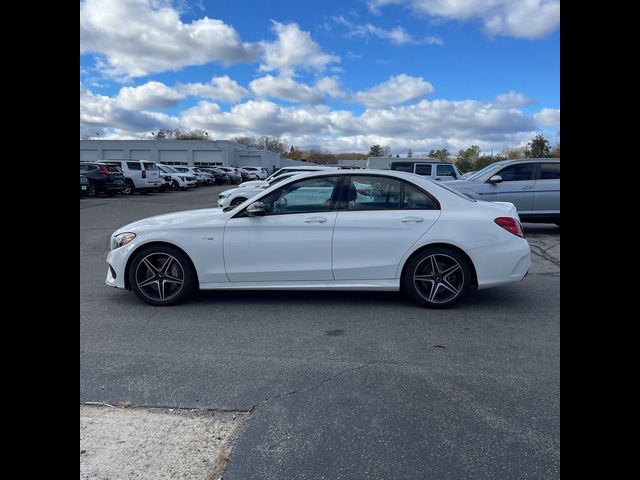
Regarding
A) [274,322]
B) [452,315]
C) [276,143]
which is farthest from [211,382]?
[276,143]

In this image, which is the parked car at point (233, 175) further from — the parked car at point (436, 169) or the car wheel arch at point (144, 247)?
the car wheel arch at point (144, 247)

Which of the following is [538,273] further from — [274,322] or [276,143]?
[276,143]

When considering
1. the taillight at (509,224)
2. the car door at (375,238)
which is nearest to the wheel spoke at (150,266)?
the car door at (375,238)

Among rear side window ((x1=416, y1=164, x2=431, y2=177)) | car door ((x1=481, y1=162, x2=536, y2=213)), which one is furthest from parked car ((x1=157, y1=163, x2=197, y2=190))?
car door ((x1=481, y1=162, x2=536, y2=213))

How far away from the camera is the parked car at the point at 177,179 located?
32.0 meters

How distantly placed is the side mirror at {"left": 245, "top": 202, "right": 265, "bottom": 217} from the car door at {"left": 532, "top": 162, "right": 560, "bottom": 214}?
8447 mm

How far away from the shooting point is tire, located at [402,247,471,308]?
17.3ft

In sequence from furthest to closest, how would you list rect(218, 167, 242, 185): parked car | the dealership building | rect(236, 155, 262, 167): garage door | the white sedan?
rect(236, 155, 262, 167): garage door → the dealership building → rect(218, 167, 242, 185): parked car → the white sedan

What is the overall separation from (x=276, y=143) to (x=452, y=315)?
129210mm

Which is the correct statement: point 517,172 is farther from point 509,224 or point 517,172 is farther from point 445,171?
point 445,171

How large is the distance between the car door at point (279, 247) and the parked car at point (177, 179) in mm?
27789

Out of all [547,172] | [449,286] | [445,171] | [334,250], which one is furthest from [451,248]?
[445,171]

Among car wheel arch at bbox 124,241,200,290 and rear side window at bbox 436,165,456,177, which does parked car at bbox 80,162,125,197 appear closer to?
rear side window at bbox 436,165,456,177
